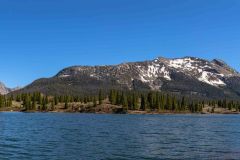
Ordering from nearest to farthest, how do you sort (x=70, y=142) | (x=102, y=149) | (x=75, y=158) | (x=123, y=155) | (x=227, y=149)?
(x=75, y=158) → (x=123, y=155) → (x=102, y=149) → (x=227, y=149) → (x=70, y=142)

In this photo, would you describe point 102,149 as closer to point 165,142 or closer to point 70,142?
point 70,142

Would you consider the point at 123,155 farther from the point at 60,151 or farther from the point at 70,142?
the point at 70,142

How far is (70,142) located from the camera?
7875cm

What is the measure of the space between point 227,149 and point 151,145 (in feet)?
45.1

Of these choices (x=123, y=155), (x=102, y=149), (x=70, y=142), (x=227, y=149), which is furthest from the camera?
(x=70, y=142)

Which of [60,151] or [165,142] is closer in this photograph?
[60,151]

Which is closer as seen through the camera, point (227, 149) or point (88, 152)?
point (88, 152)

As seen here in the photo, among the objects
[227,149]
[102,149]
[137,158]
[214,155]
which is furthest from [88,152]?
[227,149]

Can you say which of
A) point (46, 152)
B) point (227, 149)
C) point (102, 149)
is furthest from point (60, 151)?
point (227, 149)

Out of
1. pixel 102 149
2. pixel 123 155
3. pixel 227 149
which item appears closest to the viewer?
pixel 123 155

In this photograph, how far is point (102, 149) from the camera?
68875mm

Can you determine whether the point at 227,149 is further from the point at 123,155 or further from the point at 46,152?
the point at 46,152

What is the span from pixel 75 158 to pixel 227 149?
29.7 m

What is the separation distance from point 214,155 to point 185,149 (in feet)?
23.4
